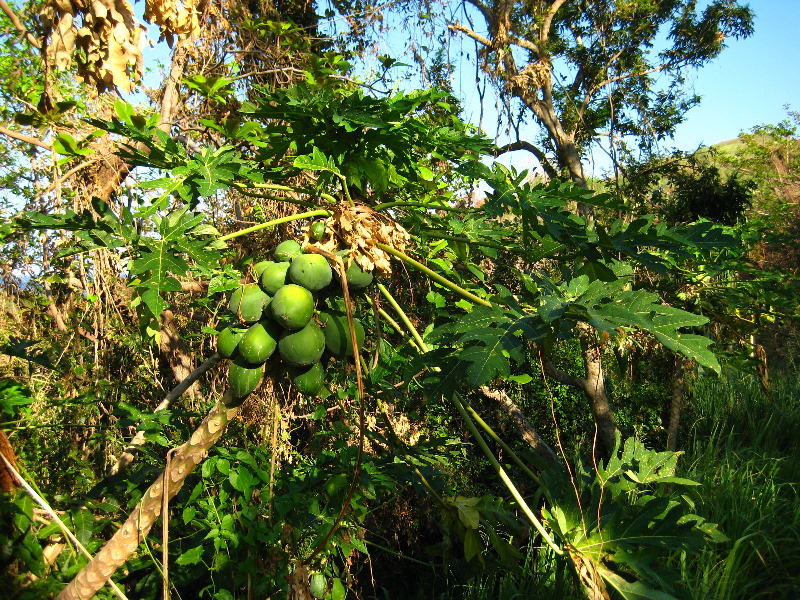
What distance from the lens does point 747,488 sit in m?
3.42

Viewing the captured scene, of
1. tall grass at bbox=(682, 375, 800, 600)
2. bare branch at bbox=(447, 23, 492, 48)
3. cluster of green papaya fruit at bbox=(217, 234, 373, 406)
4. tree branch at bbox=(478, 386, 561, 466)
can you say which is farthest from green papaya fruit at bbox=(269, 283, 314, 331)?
bare branch at bbox=(447, 23, 492, 48)

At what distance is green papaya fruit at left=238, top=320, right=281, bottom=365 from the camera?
120cm

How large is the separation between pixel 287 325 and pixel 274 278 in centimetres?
13

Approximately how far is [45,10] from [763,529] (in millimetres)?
3998

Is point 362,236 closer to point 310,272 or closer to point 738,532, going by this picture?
point 310,272

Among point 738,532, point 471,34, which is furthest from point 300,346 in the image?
point 471,34

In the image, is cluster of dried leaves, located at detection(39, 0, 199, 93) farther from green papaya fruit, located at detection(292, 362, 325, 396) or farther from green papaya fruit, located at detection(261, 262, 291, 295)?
green papaya fruit, located at detection(292, 362, 325, 396)

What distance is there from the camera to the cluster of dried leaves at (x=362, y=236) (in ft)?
4.31

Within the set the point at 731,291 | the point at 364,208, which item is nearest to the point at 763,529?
the point at 731,291

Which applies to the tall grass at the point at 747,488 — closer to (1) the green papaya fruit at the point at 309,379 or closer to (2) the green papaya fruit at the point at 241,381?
(1) the green papaya fruit at the point at 309,379

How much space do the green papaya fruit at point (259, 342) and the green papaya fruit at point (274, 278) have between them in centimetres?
8

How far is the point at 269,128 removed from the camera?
1.57 metres

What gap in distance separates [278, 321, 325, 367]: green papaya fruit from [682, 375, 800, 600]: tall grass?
6.48ft

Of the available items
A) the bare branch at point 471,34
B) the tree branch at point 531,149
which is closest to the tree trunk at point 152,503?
the bare branch at point 471,34
